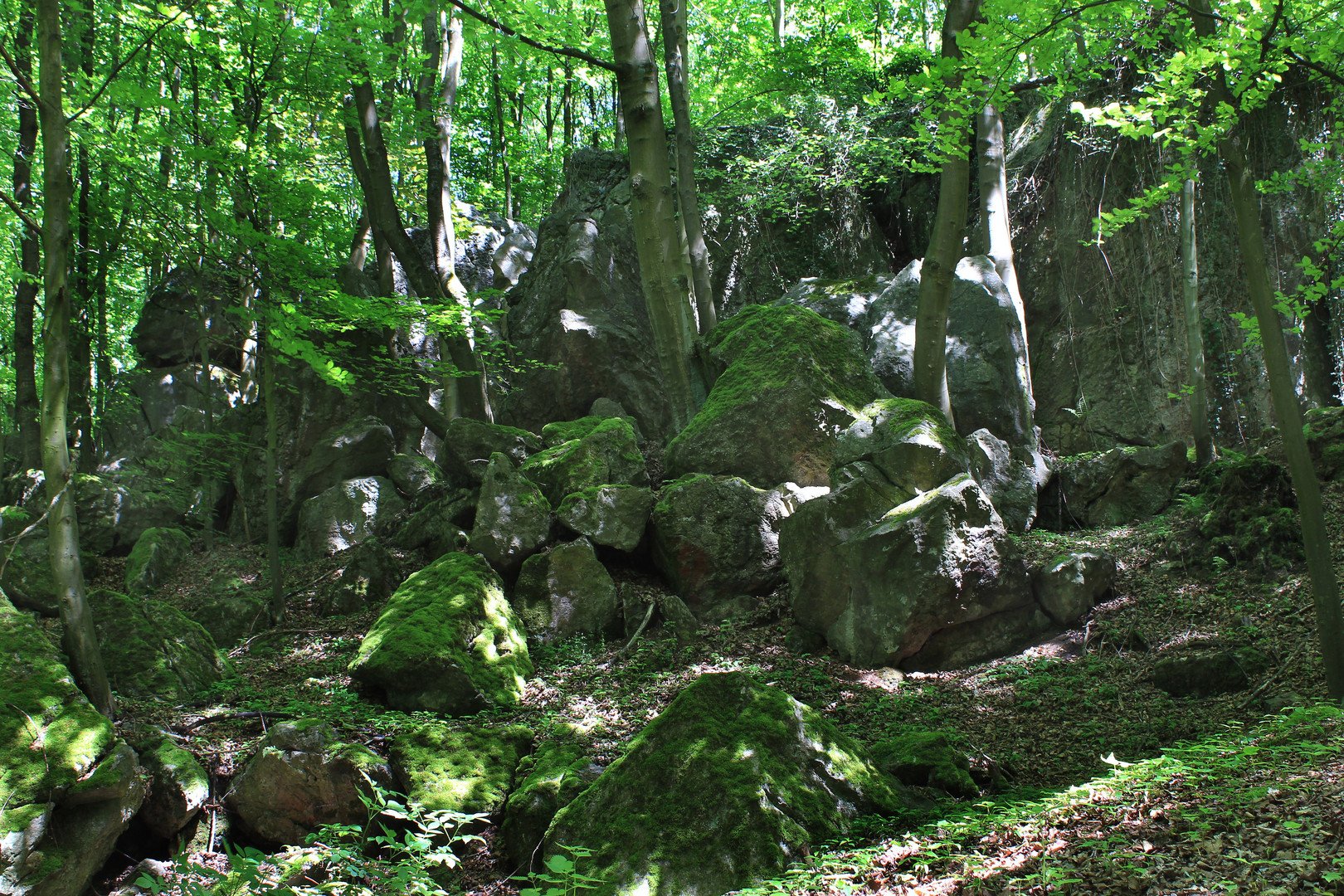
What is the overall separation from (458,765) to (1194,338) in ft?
30.7

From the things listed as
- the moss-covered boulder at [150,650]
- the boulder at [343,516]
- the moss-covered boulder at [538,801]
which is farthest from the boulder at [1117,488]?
the boulder at [343,516]

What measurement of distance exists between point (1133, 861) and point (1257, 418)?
999cm

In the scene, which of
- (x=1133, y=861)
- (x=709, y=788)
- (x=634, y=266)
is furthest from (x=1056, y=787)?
(x=634, y=266)

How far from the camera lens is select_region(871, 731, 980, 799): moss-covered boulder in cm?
384

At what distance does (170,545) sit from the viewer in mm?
10805

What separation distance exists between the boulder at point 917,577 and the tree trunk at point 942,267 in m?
2.46

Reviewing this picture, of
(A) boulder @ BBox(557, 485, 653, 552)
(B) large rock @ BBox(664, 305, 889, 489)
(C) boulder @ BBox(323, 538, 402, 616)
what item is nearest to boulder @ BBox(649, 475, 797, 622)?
(A) boulder @ BBox(557, 485, 653, 552)

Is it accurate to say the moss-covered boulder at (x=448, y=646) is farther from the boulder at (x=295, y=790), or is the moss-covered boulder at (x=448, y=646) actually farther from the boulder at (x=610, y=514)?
the boulder at (x=295, y=790)

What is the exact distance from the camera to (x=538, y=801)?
12.6ft

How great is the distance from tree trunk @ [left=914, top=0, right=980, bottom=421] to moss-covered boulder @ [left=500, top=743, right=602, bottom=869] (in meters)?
5.60

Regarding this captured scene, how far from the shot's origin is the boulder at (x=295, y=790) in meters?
3.91

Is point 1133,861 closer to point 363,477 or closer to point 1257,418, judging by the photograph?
point 1257,418

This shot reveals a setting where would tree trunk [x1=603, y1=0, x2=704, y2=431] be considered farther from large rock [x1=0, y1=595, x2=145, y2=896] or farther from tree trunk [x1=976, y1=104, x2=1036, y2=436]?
large rock [x1=0, y1=595, x2=145, y2=896]

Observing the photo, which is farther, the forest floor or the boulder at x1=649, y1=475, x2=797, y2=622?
the boulder at x1=649, y1=475, x2=797, y2=622
